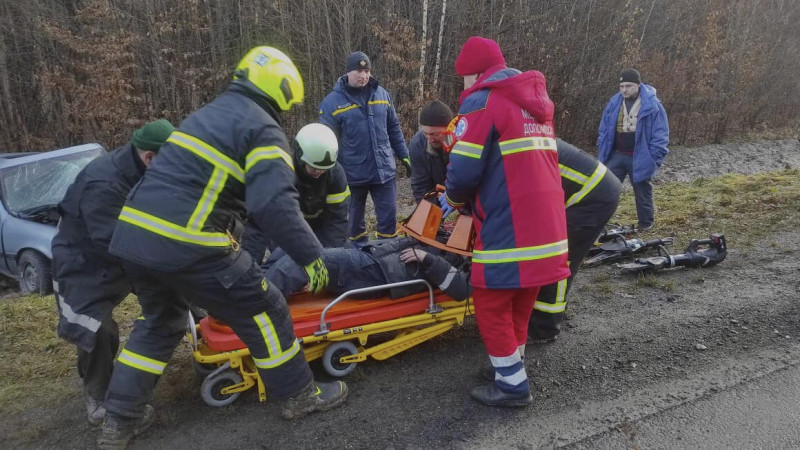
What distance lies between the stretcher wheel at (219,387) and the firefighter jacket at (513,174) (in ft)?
5.37

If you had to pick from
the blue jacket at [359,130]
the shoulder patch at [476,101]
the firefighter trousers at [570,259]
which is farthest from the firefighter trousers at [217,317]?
the blue jacket at [359,130]

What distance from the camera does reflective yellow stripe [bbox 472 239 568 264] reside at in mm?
3039

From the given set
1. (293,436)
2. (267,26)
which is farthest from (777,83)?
(293,436)

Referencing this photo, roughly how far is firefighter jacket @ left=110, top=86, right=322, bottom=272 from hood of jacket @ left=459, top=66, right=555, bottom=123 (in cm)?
121

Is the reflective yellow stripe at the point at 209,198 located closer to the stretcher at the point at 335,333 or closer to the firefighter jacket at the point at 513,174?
the stretcher at the point at 335,333

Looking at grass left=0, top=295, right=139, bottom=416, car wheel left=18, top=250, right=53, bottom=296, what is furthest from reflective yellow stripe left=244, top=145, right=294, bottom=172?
car wheel left=18, top=250, right=53, bottom=296

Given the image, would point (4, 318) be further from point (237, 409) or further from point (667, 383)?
point (667, 383)

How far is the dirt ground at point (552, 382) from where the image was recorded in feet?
10.1

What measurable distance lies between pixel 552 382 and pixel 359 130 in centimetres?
336

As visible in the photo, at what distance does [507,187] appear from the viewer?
3057 millimetres

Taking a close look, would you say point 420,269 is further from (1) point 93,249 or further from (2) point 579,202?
(1) point 93,249

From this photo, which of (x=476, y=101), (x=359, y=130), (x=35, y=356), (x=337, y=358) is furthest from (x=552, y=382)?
(x=35, y=356)

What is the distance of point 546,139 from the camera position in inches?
124

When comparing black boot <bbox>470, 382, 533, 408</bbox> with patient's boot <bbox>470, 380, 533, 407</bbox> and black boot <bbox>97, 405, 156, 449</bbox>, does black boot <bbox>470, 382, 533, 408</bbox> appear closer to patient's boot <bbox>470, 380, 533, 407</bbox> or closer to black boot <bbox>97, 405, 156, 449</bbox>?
patient's boot <bbox>470, 380, 533, 407</bbox>
